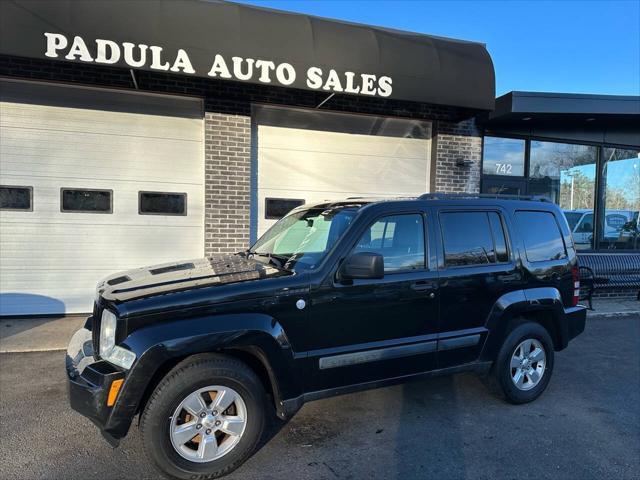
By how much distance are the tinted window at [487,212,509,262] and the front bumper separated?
323 cm

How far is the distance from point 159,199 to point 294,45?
3323 millimetres

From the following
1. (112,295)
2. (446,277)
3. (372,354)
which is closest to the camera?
(112,295)

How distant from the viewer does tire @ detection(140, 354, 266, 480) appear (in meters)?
2.90

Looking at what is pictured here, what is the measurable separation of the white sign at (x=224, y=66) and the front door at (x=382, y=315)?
3638 mm

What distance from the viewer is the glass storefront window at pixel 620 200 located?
35.0 ft

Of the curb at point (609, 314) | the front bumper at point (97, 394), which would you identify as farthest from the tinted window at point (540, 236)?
the curb at point (609, 314)

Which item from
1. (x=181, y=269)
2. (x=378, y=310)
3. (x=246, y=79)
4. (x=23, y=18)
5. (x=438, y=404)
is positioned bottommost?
(x=438, y=404)

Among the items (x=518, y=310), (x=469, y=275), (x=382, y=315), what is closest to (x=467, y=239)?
(x=469, y=275)

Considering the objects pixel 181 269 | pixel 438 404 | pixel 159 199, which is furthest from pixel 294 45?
pixel 438 404

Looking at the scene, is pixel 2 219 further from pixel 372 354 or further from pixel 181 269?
pixel 372 354

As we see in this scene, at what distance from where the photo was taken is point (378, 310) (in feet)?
11.7

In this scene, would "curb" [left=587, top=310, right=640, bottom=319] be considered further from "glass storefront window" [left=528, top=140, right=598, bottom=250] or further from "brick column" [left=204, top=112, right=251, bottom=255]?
"brick column" [left=204, top=112, right=251, bottom=255]

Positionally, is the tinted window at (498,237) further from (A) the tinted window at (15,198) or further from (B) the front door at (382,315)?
(A) the tinted window at (15,198)

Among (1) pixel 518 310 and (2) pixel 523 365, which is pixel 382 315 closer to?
(1) pixel 518 310
